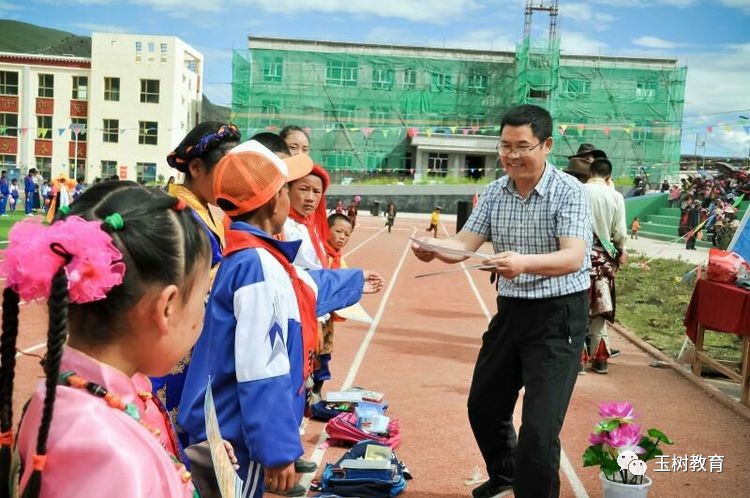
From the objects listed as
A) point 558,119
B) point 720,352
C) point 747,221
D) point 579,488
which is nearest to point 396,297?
point 720,352

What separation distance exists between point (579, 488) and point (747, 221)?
459 centimetres

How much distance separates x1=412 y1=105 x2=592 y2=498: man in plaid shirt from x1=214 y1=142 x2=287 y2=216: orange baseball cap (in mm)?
1086

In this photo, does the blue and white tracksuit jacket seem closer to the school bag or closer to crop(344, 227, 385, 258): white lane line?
the school bag

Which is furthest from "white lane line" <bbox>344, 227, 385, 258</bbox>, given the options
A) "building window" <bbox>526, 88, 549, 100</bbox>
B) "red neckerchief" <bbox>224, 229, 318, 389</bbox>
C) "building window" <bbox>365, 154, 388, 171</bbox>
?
"building window" <bbox>526, 88, 549, 100</bbox>

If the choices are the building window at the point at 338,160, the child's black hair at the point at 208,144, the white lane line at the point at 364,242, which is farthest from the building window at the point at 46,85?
the child's black hair at the point at 208,144

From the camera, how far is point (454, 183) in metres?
48.5

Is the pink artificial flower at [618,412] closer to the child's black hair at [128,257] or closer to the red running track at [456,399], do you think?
the red running track at [456,399]

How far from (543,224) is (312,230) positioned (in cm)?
188

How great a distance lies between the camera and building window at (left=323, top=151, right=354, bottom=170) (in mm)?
54094

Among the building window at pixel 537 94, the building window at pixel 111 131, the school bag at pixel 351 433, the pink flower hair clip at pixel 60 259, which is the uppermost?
the building window at pixel 537 94

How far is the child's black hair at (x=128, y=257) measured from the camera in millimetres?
1345

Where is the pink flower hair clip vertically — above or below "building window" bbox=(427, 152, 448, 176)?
below

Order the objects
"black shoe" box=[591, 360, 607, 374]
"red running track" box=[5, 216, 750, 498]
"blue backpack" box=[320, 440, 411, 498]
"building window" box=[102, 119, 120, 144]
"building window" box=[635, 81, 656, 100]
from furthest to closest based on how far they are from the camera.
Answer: "building window" box=[635, 81, 656, 100] < "building window" box=[102, 119, 120, 144] < "black shoe" box=[591, 360, 607, 374] < "red running track" box=[5, 216, 750, 498] < "blue backpack" box=[320, 440, 411, 498]

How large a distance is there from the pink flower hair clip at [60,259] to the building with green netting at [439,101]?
5004 centimetres
